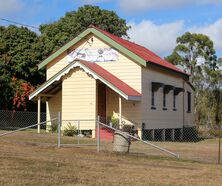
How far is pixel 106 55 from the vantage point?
31734 mm

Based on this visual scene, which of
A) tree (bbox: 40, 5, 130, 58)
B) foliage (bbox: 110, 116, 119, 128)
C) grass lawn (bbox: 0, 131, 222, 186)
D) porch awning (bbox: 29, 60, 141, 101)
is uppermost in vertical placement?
tree (bbox: 40, 5, 130, 58)

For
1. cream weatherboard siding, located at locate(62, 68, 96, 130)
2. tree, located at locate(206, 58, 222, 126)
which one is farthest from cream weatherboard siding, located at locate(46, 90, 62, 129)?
tree, located at locate(206, 58, 222, 126)

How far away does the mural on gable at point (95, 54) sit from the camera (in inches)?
1242

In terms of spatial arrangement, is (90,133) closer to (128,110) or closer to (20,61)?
(128,110)

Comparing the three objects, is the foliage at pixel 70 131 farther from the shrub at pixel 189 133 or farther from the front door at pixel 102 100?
the shrub at pixel 189 133

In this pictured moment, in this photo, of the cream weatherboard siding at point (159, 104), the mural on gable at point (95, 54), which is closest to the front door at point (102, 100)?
the mural on gable at point (95, 54)

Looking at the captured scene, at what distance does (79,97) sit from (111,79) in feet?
7.29

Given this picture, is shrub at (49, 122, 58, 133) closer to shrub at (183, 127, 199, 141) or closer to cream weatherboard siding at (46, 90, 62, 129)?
cream weatherboard siding at (46, 90, 62, 129)

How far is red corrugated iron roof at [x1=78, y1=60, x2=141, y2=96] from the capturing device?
29172 millimetres

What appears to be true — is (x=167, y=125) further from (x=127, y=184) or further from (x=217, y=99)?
(x=127, y=184)

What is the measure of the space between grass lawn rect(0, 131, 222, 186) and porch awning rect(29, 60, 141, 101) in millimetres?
9269

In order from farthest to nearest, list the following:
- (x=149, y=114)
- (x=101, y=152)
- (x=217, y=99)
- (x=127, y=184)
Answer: (x=217, y=99)
(x=149, y=114)
(x=101, y=152)
(x=127, y=184)

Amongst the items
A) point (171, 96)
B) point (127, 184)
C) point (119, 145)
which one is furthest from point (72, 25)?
point (127, 184)

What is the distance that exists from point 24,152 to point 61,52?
15.2 metres
